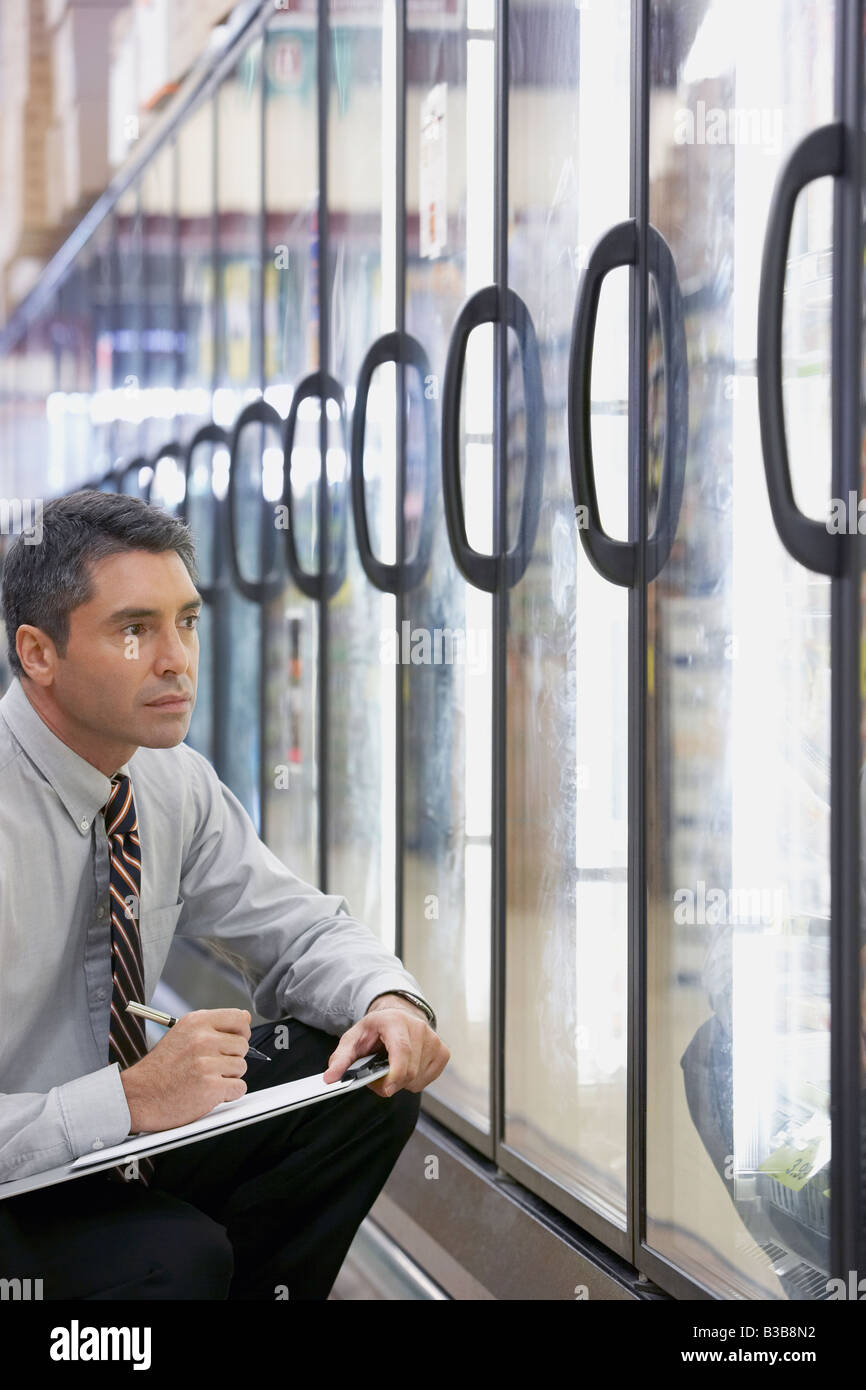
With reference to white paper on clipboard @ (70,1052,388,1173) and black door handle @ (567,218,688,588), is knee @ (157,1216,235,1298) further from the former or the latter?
black door handle @ (567,218,688,588)

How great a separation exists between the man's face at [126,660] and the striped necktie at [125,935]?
9 cm

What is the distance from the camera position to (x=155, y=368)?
5.38 metres

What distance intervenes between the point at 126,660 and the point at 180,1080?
1.57 feet

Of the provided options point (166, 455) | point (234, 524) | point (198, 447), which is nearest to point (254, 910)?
point (234, 524)

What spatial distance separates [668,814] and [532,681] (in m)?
0.50

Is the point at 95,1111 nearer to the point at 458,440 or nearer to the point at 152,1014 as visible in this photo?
the point at 152,1014

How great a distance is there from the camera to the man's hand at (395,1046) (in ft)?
5.65

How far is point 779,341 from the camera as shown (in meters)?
1.47

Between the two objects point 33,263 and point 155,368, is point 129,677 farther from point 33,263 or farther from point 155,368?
point 33,263

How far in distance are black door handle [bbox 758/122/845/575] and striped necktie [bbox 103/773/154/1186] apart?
819mm

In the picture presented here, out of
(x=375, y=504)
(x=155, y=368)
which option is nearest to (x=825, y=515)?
(x=375, y=504)

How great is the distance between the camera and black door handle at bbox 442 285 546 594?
2354 mm

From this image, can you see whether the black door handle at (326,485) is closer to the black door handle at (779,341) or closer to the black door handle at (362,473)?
the black door handle at (362,473)

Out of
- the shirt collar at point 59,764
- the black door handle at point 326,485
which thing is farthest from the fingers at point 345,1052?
the black door handle at point 326,485
